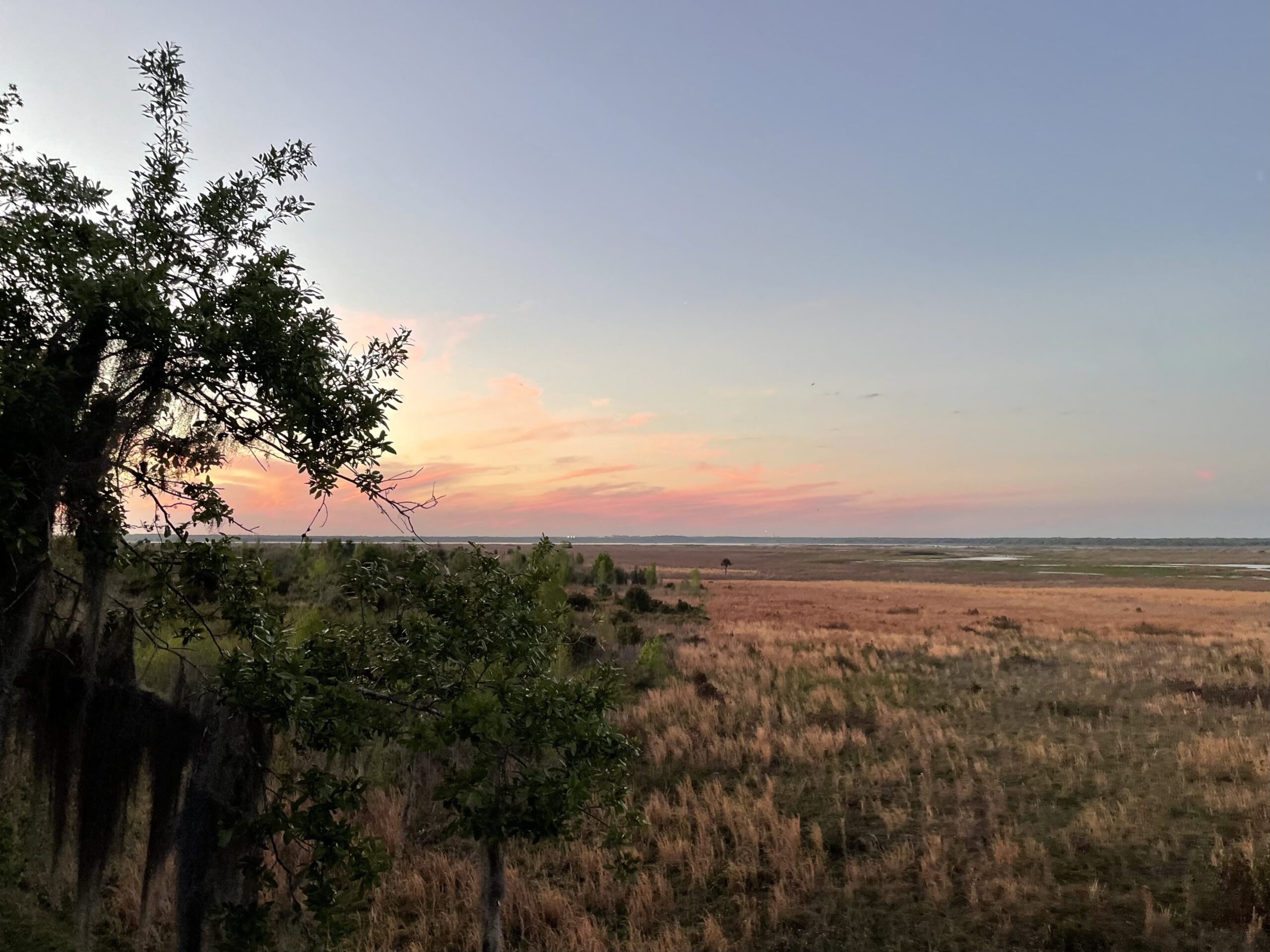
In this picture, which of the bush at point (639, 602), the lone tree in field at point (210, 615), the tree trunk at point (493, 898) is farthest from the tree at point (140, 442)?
the bush at point (639, 602)

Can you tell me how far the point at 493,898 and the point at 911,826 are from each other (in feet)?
21.9

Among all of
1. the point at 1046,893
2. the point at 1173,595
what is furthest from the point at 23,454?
the point at 1173,595

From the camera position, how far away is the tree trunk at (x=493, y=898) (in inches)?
222

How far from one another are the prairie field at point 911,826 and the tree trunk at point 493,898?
6.36ft

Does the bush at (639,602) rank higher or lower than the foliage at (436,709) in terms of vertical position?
lower

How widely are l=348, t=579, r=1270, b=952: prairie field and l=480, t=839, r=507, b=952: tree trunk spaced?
1.94 m

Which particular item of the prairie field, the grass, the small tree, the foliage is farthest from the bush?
the foliage

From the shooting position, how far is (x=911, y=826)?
32.6 ft

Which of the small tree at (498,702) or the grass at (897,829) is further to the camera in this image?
the grass at (897,829)

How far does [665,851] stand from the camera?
923 centimetres

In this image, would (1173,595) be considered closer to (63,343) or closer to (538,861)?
(538,861)

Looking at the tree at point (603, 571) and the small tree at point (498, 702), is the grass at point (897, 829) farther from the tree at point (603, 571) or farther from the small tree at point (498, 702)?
the tree at point (603, 571)

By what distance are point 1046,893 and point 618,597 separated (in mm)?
33126

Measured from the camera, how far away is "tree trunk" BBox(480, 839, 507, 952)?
18.5ft
